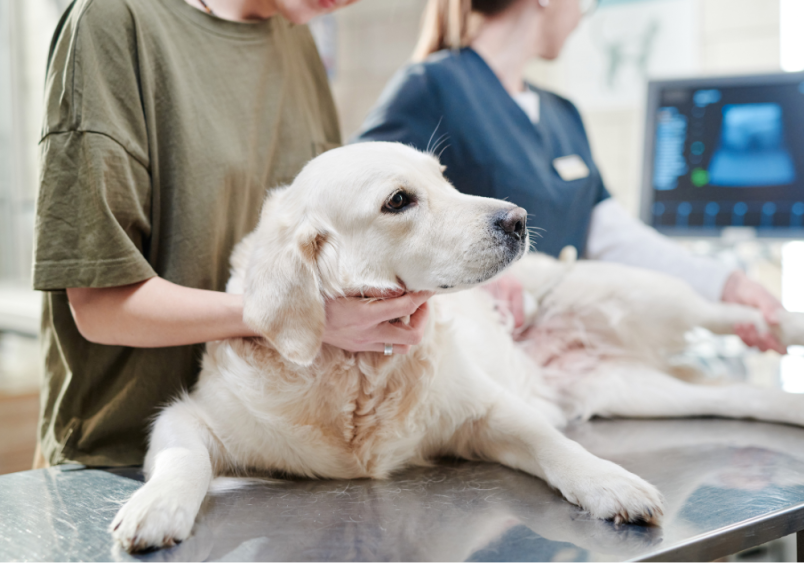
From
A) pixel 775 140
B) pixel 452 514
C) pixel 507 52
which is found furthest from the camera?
pixel 775 140

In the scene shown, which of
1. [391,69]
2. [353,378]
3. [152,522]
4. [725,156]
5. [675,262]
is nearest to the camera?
[152,522]

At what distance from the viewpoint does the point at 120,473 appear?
973 millimetres

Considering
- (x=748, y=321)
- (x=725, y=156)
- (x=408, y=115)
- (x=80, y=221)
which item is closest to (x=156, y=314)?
(x=80, y=221)

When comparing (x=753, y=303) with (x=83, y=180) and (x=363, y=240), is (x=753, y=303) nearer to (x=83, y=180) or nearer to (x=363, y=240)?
(x=363, y=240)

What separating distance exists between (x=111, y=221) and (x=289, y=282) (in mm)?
302

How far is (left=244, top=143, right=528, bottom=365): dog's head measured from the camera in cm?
78

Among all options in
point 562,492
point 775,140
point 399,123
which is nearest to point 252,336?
point 562,492

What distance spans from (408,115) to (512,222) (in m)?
0.65

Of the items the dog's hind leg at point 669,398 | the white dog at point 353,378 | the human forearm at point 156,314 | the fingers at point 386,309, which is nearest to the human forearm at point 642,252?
the dog's hind leg at point 669,398

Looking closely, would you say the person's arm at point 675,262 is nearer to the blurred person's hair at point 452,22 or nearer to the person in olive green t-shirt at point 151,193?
the blurred person's hair at point 452,22

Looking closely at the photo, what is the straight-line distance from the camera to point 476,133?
1.39 m

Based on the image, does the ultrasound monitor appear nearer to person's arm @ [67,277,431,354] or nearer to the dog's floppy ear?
person's arm @ [67,277,431,354]

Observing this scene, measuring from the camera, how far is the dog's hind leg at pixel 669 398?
3.70ft

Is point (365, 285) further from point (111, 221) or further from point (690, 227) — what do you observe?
point (690, 227)
